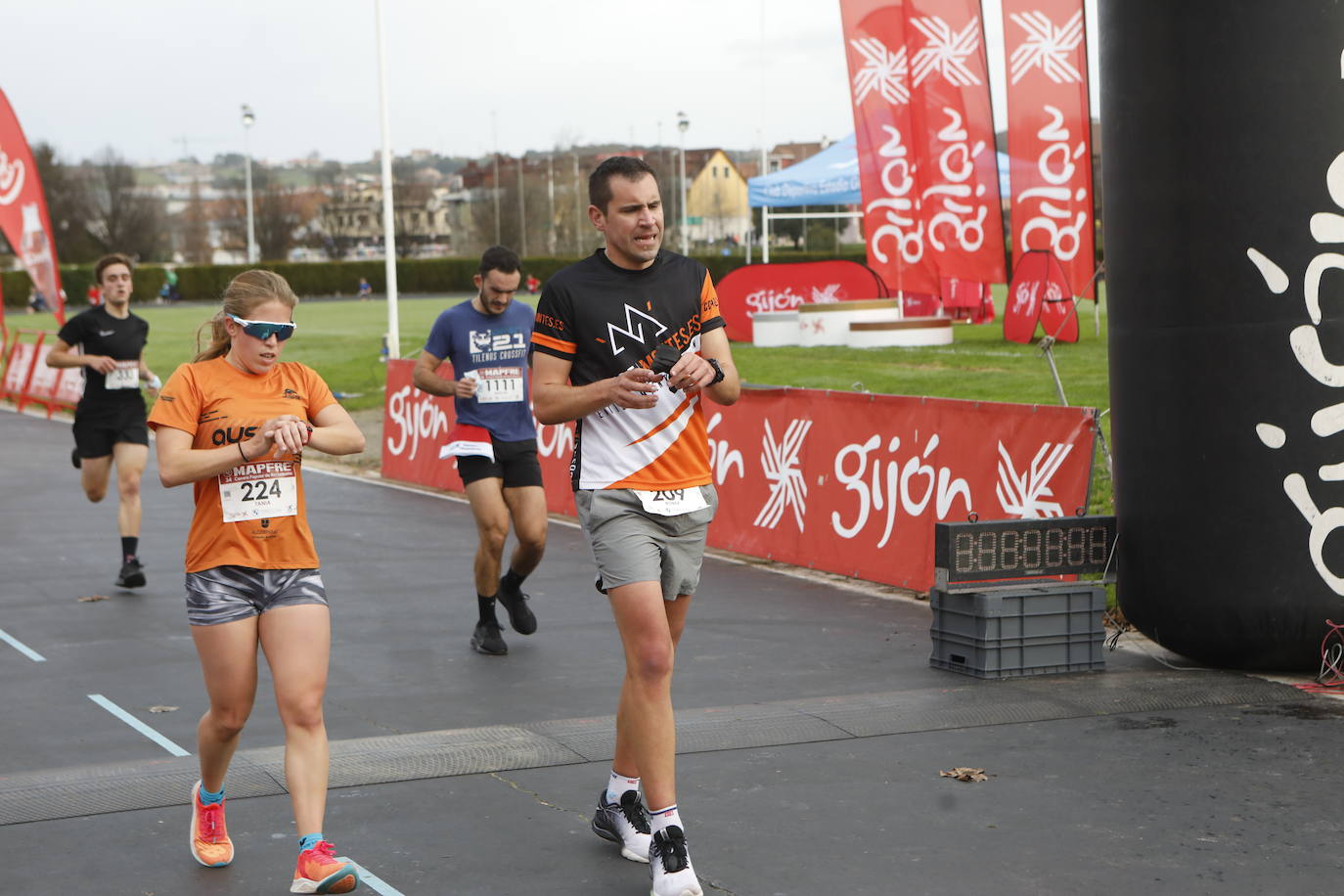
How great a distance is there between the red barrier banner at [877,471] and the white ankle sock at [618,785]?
14.5 ft

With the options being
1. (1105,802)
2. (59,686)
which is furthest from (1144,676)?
(59,686)

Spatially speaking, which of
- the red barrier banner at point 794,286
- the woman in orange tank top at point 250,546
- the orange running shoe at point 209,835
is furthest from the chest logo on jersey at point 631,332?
the red barrier banner at point 794,286

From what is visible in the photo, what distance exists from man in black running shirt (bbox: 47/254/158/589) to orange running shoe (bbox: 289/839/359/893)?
21.9ft

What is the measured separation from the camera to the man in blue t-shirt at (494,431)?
28.6ft

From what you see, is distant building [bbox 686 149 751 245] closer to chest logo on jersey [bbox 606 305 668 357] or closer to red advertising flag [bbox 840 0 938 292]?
red advertising flag [bbox 840 0 938 292]

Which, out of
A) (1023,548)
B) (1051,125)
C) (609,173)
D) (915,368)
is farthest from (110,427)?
(915,368)

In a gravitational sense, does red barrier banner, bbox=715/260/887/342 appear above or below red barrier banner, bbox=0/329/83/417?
above

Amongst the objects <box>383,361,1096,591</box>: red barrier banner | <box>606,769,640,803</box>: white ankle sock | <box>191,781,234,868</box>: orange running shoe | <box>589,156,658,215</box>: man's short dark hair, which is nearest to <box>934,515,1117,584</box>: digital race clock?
<box>383,361,1096,591</box>: red barrier banner

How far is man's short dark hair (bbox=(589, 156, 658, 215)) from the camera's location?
4.79 metres

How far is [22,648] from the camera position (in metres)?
8.74

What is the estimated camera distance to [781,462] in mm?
11734

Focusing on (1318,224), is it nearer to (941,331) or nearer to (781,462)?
(781,462)

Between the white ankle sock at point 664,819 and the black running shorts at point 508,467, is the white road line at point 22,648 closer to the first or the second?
the black running shorts at point 508,467

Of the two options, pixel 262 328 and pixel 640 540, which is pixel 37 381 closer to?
pixel 262 328
